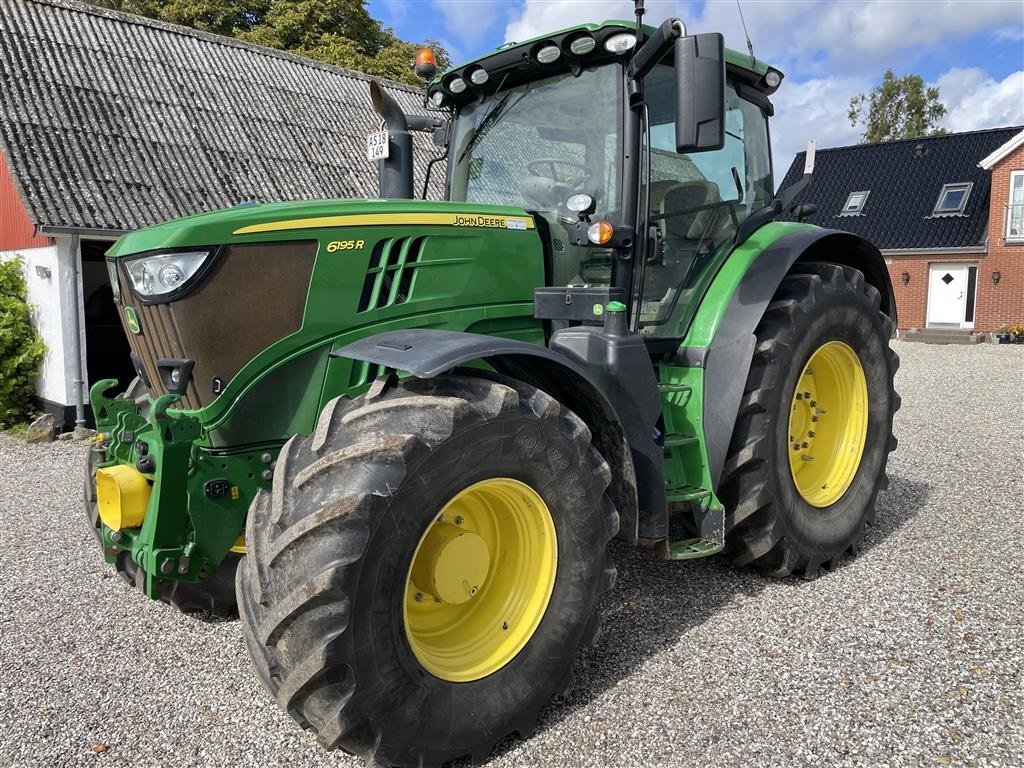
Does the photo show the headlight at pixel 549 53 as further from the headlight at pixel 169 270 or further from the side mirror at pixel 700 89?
the headlight at pixel 169 270

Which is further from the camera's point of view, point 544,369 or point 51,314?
point 51,314

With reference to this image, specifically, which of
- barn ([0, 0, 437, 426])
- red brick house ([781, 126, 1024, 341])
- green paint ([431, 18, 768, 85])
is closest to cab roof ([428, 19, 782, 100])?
green paint ([431, 18, 768, 85])

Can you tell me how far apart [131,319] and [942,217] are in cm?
2407

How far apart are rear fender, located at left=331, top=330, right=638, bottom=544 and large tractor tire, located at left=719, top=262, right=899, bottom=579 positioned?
0.68 meters

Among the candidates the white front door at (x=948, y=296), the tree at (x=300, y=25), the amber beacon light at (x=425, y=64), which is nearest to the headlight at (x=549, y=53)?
the amber beacon light at (x=425, y=64)

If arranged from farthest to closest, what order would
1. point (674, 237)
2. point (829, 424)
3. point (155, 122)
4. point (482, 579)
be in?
point (155, 122) → point (829, 424) → point (674, 237) → point (482, 579)

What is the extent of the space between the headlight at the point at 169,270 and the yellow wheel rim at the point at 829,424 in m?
2.89

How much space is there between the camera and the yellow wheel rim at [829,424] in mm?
4004

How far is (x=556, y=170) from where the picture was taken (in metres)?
3.46

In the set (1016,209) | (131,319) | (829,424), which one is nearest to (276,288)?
(131,319)

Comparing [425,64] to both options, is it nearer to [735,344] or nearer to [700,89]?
[700,89]

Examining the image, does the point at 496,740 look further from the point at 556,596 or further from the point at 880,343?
the point at 880,343

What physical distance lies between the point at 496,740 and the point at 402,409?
1.09 m

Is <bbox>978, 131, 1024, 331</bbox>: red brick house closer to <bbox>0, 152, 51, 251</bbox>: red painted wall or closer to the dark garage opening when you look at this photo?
the dark garage opening
